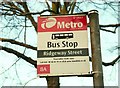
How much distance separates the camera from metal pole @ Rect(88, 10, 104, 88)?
248cm

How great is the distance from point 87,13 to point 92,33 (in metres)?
0.25

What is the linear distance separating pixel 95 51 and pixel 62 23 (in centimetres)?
54

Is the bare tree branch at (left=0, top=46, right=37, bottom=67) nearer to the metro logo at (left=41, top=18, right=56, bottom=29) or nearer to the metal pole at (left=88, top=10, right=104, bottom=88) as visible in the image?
the metro logo at (left=41, top=18, right=56, bottom=29)

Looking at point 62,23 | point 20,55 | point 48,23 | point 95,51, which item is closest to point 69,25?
point 62,23

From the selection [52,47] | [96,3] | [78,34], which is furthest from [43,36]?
[96,3]

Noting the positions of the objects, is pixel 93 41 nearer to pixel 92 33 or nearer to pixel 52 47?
pixel 92 33

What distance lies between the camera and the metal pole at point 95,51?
248cm

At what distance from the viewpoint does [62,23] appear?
2.92 meters

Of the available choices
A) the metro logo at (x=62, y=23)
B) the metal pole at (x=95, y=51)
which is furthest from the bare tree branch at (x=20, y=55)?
the metal pole at (x=95, y=51)

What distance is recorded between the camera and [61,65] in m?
2.75

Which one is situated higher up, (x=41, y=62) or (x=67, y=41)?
(x=67, y=41)

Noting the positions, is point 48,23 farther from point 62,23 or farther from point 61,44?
point 61,44

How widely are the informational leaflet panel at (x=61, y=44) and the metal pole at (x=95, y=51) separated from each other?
5.7 inches

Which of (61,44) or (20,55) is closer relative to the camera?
(61,44)
